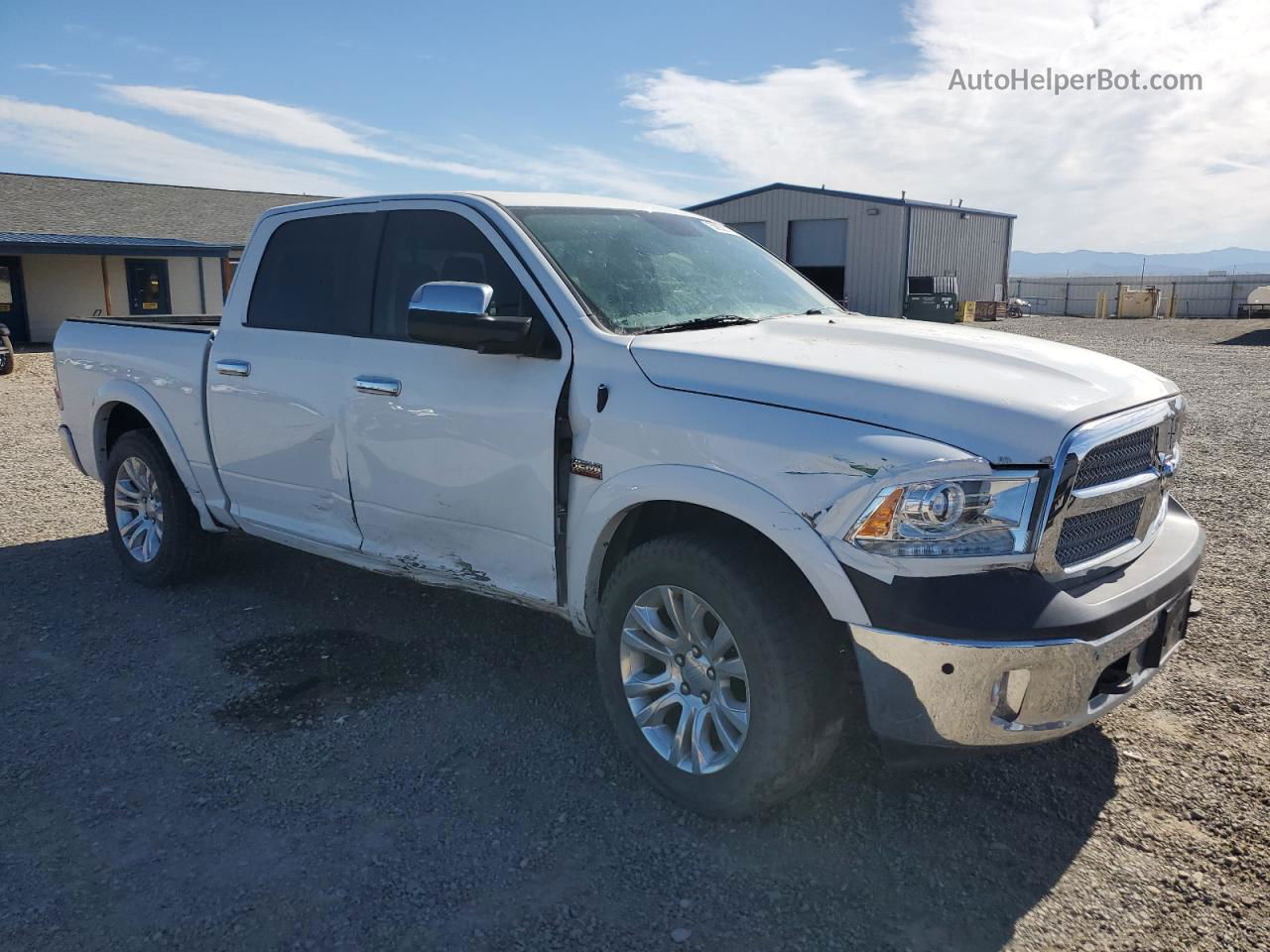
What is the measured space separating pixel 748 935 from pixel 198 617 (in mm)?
3582

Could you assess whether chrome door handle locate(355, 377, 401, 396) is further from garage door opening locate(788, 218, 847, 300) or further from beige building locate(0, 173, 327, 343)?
garage door opening locate(788, 218, 847, 300)

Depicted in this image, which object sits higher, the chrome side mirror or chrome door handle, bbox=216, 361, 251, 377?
the chrome side mirror

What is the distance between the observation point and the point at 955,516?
8.88ft

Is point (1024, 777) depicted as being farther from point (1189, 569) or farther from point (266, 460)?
point (266, 460)

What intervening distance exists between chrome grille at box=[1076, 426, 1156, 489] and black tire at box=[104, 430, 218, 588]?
4.53 metres

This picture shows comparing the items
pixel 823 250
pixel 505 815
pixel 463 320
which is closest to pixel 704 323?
pixel 463 320

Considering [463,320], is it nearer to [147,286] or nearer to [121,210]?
[147,286]

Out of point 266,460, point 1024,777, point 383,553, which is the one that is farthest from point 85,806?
point 1024,777

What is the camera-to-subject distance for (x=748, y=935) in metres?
2.72

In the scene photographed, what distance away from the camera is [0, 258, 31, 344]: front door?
26.0 m

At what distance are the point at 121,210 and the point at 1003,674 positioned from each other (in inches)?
1287

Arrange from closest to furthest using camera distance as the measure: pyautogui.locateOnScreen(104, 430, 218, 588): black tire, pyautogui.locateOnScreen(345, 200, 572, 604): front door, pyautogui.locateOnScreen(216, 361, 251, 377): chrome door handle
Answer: pyautogui.locateOnScreen(345, 200, 572, 604): front door → pyautogui.locateOnScreen(216, 361, 251, 377): chrome door handle → pyautogui.locateOnScreen(104, 430, 218, 588): black tire

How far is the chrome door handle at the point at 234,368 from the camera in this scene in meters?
4.75

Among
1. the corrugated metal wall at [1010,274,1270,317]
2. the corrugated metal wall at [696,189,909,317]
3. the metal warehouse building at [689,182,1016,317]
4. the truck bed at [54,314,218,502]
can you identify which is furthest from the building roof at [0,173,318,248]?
the corrugated metal wall at [1010,274,1270,317]
